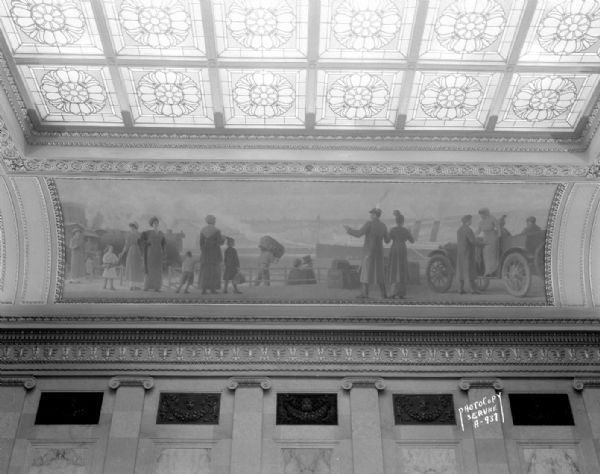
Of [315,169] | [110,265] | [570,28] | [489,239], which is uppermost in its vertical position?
[570,28]

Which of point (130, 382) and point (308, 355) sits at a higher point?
point (308, 355)

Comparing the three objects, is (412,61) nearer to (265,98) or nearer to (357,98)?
(357,98)

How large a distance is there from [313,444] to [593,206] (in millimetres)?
8281

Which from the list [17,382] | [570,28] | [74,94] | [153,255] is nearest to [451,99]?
[570,28]

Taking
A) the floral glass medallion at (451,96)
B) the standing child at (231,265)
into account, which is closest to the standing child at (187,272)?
the standing child at (231,265)

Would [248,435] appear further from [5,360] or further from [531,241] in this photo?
[531,241]

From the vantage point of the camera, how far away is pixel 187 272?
55.1 feet

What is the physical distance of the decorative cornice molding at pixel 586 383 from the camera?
51.6 ft

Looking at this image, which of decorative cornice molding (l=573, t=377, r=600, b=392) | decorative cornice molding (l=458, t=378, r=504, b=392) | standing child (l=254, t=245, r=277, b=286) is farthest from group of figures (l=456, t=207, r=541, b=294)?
standing child (l=254, t=245, r=277, b=286)

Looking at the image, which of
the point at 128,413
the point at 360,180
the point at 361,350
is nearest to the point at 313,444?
the point at 361,350

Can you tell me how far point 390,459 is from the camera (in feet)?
48.5

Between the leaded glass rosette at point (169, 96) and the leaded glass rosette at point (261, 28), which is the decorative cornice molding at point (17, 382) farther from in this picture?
the leaded glass rosette at point (261, 28)

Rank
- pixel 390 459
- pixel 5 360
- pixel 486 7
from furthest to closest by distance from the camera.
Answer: pixel 5 360 < pixel 390 459 < pixel 486 7

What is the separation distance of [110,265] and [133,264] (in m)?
0.54
